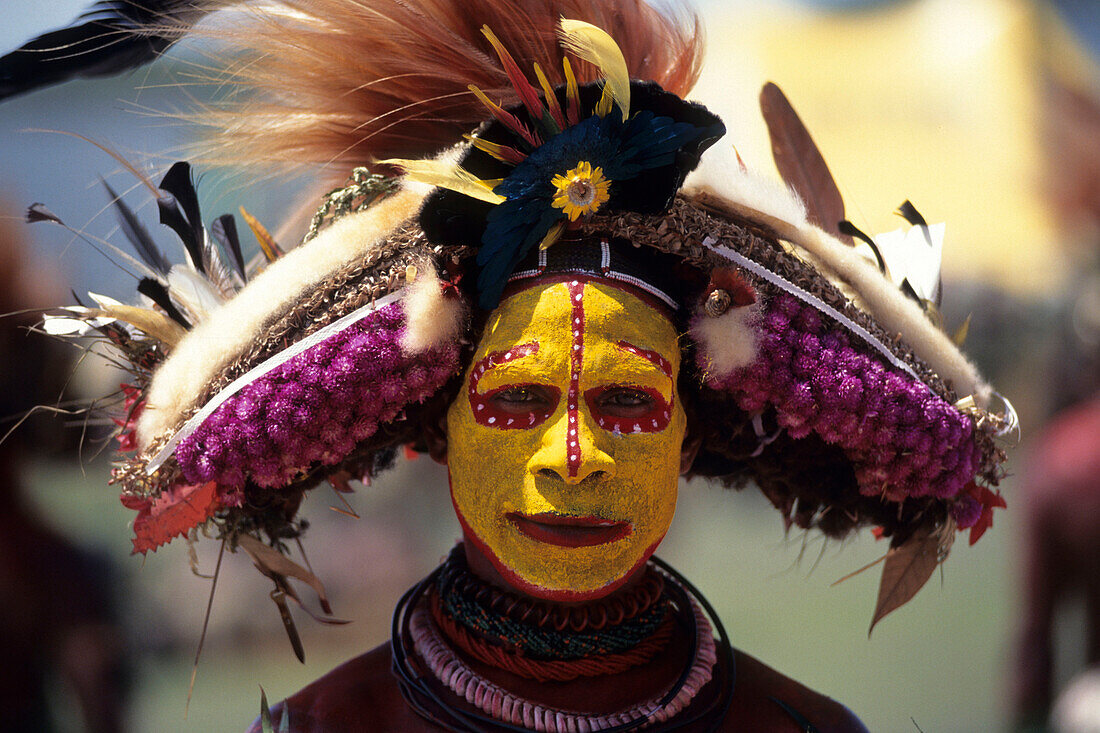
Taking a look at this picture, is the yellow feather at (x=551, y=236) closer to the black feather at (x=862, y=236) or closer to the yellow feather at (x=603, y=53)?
the yellow feather at (x=603, y=53)

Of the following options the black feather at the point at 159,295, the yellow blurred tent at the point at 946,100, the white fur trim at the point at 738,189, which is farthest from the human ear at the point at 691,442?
the yellow blurred tent at the point at 946,100

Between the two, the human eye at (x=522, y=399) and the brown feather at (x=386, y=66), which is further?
the brown feather at (x=386, y=66)

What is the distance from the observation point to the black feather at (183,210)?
2.14 m

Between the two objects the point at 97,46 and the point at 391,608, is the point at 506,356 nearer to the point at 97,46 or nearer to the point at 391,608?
the point at 97,46

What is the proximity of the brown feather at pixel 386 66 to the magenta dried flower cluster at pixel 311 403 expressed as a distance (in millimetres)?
516

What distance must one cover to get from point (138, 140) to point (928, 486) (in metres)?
2.24

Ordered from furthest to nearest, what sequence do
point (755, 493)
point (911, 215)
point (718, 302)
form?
point (755, 493)
point (911, 215)
point (718, 302)

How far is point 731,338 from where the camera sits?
6.28 ft

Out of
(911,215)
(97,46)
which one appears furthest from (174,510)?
(911,215)

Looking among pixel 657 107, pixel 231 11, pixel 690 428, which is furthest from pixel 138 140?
pixel 690 428

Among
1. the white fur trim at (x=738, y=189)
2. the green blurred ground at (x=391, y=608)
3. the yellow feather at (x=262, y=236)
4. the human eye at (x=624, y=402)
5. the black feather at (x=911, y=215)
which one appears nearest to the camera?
the human eye at (x=624, y=402)

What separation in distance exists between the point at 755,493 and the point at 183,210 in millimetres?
3375

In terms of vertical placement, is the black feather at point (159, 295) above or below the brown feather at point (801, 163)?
below

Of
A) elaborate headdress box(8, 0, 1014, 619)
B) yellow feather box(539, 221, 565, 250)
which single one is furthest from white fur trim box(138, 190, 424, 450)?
yellow feather box(539, 221, 565, 250)
